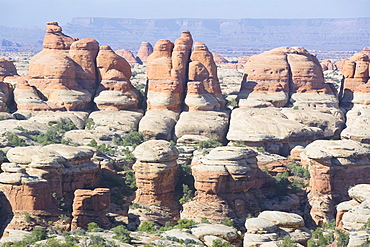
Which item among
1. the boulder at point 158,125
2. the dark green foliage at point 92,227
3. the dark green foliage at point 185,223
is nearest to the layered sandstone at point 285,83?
the boulder at point 158,125

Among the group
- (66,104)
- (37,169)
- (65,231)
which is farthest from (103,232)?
(66,104)

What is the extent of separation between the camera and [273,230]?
45.6 m

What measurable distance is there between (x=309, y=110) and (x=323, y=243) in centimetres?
2601

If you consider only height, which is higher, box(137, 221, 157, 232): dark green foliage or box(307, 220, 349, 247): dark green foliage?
box(307, 220, 349, 247): dark green foliage

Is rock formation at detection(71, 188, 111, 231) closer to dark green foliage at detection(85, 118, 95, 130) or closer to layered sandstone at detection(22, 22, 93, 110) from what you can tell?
dark green foliage at detection(85, 118, 95, 130)

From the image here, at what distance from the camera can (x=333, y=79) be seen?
12094 cm

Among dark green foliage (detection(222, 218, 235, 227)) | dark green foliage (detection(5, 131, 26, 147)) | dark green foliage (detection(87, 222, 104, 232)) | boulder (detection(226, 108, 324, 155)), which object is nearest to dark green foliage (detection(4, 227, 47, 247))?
dark green foliage (detection(87, 222, 104, 232))

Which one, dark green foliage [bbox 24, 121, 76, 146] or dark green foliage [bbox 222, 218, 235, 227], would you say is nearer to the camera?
dark green foliage [bbox 222, 218, 235, 227]

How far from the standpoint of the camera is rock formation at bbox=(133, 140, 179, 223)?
5456 centimetres

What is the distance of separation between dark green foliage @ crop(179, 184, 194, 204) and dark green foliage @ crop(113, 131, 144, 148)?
29.4ft

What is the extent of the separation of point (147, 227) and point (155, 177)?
16.2 ft

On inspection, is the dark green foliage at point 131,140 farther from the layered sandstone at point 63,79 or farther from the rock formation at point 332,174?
the rock formation at point 332,174

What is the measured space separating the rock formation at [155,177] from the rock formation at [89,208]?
4.76 metres

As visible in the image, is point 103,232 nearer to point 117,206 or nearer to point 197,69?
point 117,206
